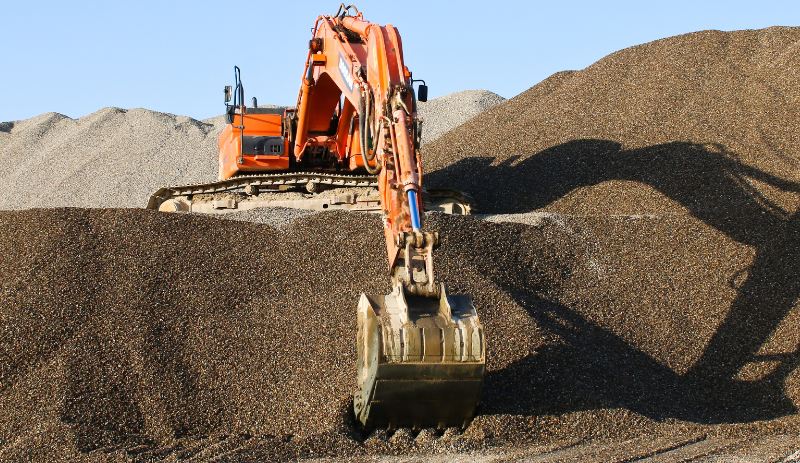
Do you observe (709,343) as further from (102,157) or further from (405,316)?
(102,157)

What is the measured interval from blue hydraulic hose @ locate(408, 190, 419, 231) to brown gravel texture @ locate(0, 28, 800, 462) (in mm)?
1584

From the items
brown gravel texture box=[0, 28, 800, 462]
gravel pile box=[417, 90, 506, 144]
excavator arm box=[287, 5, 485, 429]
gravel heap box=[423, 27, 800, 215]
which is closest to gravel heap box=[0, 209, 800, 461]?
brown gravel texture box=[0, 28, 800, 462]

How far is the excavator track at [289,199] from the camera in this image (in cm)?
1255

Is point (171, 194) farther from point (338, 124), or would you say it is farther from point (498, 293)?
point (498, 293)

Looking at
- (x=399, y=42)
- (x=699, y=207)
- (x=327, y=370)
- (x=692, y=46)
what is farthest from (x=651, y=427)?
(x=692, y=46)

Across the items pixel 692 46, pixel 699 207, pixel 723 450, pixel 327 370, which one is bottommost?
pixel 723 450

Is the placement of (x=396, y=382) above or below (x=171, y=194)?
below

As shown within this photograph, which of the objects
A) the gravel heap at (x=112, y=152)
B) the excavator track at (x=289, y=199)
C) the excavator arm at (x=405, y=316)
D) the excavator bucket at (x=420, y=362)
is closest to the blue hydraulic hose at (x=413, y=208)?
the excavator arm at (x=405, y=316)

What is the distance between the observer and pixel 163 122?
27.7m

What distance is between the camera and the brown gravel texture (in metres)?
6.16

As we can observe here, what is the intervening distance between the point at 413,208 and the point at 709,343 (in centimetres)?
400

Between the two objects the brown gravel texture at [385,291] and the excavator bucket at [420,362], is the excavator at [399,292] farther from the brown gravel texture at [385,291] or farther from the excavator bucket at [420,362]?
the brown gravel texture at [385,291]

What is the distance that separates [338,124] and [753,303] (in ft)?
22.1

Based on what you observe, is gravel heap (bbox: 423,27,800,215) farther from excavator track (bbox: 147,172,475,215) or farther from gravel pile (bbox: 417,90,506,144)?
gravel pile (bbox: 417,90,506,144)
